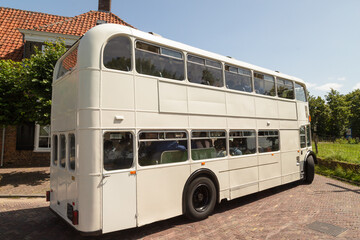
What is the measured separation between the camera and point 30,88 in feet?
31.9

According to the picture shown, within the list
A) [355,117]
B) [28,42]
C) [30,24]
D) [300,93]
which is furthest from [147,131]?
[355,117]

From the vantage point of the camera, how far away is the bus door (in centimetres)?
430

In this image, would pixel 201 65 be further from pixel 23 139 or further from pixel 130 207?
pixel 23 139

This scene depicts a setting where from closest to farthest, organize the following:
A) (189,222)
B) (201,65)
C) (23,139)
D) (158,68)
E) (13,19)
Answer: (158,68) → (189,222) → (201,65) → (23,139) → (13,19)

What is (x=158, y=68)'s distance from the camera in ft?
17.3

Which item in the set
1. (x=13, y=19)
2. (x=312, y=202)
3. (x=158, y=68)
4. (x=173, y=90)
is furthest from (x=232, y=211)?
(x=13, y=19)

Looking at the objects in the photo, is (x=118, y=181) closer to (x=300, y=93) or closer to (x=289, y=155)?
(x=289, y=155)

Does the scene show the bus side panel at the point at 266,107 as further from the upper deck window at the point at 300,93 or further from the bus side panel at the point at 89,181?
the bus side panel at the point at 89,181

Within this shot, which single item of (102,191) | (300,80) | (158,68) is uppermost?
(300,80)

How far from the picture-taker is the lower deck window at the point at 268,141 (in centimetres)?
760

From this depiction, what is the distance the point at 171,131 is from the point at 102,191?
1.95 m

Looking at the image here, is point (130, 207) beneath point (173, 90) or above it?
beneath

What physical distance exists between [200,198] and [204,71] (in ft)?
10.9

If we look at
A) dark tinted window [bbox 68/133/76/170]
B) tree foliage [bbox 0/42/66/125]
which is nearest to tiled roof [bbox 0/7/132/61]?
tree foliage [bbox 0/42/66/125]
